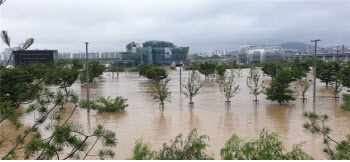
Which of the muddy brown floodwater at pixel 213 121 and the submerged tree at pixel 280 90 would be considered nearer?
the muddy brown floodwater at pixel 213 121

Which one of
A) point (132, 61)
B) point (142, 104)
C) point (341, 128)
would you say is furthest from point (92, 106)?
point (132, 61)

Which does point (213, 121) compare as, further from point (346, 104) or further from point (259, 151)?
point (346, 104)

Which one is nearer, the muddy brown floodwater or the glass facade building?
the muddy brown floodwater

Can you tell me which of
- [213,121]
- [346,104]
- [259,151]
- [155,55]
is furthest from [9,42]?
[155,55]

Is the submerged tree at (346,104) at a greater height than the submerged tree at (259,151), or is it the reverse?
the submerged tree at (346,104)

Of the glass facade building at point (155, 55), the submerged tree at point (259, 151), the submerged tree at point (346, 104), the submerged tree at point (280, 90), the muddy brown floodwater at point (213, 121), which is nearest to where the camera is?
the submerged tree at point (346, 104)

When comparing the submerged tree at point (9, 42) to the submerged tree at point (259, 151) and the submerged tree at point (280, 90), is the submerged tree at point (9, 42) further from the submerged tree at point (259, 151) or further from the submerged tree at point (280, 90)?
the submerged tree at point (280, 90)

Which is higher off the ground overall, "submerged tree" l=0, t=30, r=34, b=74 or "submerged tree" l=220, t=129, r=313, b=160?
"submerged tree" l=0, t=30, r=34, b=74

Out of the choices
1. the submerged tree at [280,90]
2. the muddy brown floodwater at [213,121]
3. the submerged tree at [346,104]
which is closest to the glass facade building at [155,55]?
the submerged tree at [280,90]

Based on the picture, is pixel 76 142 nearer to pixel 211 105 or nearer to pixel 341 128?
pixel 341 128

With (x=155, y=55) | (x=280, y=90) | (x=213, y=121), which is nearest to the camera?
(x=213, y=121)

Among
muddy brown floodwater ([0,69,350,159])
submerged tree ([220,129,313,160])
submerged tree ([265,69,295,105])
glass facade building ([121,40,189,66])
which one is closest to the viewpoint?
submerged tree ([220,129,313,160])

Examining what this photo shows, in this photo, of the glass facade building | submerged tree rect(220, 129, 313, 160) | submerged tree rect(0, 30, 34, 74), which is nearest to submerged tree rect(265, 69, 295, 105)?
submerged tree rect(220, 129, 313, 160)

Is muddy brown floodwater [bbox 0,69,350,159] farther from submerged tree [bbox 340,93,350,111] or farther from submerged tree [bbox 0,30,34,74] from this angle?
submerged tree [bbox 0,30,34,74]
